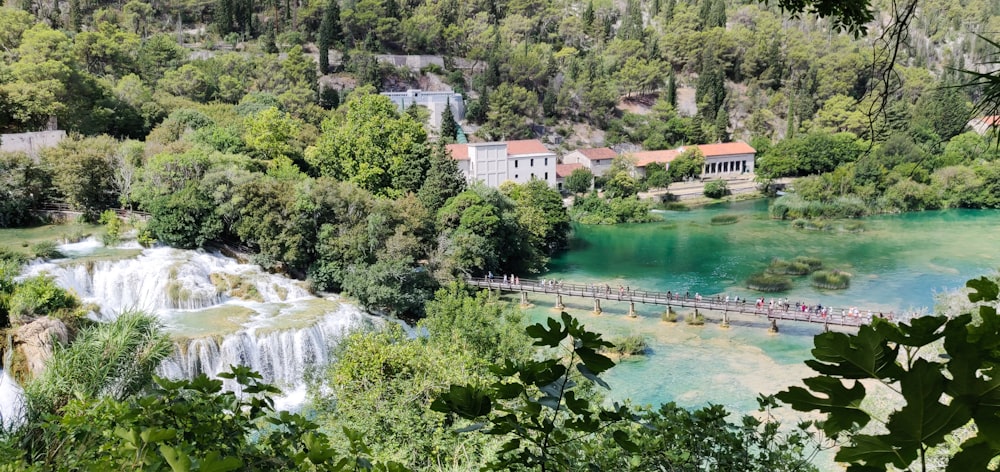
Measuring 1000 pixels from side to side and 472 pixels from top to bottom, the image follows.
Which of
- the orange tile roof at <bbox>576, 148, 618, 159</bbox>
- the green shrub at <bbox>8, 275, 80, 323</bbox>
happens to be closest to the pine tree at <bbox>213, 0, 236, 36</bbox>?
the orange tile roof at <bbox>576, 148, 618, 159</bbox>

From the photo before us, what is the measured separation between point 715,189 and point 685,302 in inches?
978

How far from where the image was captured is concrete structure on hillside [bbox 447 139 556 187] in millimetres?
37094

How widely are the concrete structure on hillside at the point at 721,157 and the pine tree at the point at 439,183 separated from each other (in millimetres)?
22629

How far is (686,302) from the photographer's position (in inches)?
817

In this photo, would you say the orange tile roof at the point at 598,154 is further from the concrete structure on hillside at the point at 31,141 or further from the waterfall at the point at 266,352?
the waterfall at the point at 266,352

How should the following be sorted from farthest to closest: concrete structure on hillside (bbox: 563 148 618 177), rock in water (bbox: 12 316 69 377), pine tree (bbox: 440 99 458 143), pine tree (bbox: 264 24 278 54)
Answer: pine tree (bbox: 264 24 278 54)
concrete structure on hillside (bbox: 563 148 618 177)
pine tree (bbox: 440 99 458 143)
rock in water (bbox: 12 316 69 377)

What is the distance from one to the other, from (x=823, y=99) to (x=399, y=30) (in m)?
37.2

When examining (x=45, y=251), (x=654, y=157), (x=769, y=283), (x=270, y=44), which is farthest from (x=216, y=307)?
(x=270, y=44)

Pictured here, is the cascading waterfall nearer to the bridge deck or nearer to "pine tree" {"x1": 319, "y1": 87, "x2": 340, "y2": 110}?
the bridge deck

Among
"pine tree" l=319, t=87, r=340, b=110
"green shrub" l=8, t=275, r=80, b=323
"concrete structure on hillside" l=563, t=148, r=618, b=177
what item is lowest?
"green shrub" l=8, t=275, r=80, b=323

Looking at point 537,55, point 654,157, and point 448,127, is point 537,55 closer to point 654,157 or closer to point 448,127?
point 654,157

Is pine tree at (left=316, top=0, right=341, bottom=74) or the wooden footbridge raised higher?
pine tree at (left=316, top=0, right=341, bottom=74)

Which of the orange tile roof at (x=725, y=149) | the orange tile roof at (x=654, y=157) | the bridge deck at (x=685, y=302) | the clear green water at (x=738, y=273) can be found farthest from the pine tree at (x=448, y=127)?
the bridge deck at (x=685, y=302)

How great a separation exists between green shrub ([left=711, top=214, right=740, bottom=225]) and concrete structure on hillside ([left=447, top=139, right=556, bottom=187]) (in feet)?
30.6
